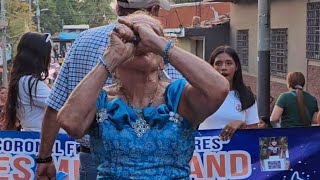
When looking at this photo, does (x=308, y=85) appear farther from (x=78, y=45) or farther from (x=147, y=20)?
(x=147, y=20)

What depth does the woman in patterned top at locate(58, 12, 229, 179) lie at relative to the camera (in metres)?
2.64

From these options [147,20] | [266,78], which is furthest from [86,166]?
[266,78]

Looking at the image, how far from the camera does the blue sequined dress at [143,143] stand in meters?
2.65

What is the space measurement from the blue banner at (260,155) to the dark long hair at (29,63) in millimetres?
1321

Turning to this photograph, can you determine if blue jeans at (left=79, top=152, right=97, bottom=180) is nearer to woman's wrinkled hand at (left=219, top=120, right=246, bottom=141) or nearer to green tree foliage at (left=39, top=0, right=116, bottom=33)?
woman's wrinkled hand at (left=219, top=120, right=246, bottom=141)

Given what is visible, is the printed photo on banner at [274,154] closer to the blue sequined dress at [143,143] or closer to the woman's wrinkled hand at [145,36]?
the blue sequined dress at [143,143]

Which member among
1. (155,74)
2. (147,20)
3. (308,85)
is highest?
(147,20)

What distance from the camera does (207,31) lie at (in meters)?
22.2

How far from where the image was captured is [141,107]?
109 inches

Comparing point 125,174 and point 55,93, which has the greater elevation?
point 55,93

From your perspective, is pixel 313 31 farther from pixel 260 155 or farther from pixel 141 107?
pixel 141 107

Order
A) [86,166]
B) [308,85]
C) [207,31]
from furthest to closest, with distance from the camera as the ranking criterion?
[207,31] < [308,85] < [86,166]

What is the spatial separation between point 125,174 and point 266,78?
787 cm

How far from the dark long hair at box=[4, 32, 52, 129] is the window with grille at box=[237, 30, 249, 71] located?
48.6 ft
